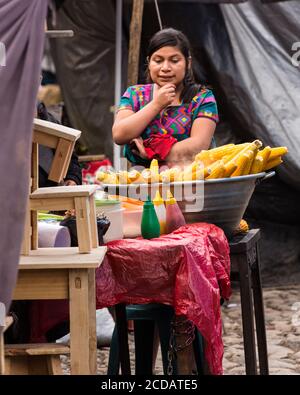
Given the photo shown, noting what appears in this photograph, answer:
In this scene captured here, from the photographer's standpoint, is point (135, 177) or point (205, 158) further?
point (205, 158)

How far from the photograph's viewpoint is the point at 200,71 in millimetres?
8797

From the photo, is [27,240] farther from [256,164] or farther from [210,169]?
[256,164]

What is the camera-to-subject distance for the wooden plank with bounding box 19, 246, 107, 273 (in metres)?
3.73

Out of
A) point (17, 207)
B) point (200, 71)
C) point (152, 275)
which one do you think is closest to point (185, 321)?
point (152, 275)

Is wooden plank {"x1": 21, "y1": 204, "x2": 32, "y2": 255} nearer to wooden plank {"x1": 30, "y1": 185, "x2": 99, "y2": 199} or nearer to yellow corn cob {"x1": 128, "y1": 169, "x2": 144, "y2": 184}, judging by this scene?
wooden plank {"x1": 30, "y1": 185, "x2": 99, "y2": 199}

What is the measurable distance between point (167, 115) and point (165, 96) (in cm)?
27

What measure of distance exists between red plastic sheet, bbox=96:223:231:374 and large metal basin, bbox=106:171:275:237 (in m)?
0.32

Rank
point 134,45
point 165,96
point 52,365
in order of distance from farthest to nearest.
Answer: point 134,45 → point 165,96 → point 52,365

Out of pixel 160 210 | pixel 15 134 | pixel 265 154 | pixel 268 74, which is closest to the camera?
pixel 15 134

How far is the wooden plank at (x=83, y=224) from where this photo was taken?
3883mm

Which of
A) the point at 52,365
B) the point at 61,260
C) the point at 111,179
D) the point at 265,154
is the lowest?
the point at 52,365

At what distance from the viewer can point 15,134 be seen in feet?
10.0

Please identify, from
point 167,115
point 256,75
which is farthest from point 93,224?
point 256,75

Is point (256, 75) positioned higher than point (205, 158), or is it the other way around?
point (256, 75)
